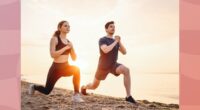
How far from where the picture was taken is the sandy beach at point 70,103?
2033 millimetres

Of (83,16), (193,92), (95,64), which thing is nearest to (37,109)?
(95,64)

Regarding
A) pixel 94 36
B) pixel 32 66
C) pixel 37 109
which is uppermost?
pixel 94 36

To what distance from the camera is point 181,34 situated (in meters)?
2.04

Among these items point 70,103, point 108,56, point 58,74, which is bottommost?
point 70,103

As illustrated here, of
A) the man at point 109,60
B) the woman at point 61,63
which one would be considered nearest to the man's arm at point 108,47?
the man at point 109,60

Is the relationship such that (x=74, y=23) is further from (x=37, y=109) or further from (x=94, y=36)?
(x=37, y=109)

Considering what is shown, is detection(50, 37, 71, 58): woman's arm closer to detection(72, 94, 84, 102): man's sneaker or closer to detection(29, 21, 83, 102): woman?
detection(29, 21, 83, 102): woman

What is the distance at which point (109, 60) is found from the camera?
2104 mm

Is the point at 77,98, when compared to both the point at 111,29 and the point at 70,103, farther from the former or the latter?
the point at 111,29

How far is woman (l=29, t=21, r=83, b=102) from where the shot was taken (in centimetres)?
206

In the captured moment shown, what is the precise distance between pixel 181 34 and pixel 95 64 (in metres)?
0.54

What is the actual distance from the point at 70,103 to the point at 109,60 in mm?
349

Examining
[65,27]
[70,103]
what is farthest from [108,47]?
[70,103]

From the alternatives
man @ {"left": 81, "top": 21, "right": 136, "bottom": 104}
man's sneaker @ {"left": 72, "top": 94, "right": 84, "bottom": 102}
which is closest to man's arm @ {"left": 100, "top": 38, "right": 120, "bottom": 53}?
man @ {"left": 81, "top": 21, "right": 136, "bottom": 104}
